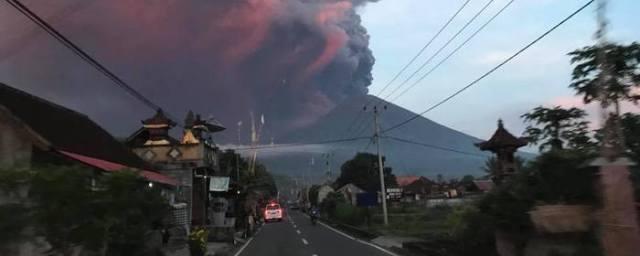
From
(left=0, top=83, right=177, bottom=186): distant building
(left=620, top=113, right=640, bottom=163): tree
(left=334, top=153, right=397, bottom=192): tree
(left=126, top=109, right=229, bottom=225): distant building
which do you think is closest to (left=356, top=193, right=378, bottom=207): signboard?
(left=126, top=109, right=229, bottom=225): distant building

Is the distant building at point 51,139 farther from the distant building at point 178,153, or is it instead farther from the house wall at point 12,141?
the distant building at point 178,153

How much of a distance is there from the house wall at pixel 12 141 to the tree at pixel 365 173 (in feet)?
378

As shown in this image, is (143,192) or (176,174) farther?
(176,174)

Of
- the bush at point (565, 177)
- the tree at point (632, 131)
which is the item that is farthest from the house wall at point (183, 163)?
the bush at point (565, 177)

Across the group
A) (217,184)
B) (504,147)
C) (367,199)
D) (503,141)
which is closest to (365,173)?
(367,199)

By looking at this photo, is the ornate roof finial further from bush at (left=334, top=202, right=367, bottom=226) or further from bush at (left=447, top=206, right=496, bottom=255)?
bush at (left=447, top=206, right=496, bottom=255)

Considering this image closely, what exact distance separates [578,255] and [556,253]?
2.84 feet

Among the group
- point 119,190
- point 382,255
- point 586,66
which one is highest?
point 586,66

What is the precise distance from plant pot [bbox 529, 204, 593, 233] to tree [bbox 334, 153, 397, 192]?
116 m

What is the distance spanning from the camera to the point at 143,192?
10508 millimetres

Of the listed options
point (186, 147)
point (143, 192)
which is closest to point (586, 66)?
point (143, 192)

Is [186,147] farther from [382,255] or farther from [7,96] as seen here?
[7,96]

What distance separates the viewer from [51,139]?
58.1ft

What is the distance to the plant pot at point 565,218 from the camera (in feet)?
38.1
